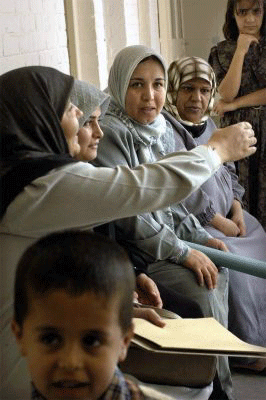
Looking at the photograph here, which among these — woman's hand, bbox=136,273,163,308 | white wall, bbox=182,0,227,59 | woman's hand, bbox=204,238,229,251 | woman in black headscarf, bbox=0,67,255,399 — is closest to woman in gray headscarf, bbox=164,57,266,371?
woman's hand, bbox=204,238,229,251

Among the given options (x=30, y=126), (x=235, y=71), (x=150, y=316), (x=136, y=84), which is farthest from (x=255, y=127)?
(x=30, y=126)

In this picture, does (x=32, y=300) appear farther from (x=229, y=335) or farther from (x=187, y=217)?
(x=187, y=217)

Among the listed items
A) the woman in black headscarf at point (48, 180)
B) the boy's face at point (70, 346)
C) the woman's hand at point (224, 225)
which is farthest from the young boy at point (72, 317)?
the woman's hand at point (224, 225)

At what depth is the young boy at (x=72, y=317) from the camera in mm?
1574

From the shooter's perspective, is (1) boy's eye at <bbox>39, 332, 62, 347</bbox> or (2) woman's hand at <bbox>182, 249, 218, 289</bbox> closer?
(1) boy's eye at <bbox>39, 332, 62, 347</bbox>

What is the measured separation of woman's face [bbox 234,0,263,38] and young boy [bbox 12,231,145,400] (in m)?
3.95

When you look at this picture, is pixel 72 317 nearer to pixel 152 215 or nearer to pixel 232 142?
pixel 232 142

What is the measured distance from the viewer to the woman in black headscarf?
2111mm

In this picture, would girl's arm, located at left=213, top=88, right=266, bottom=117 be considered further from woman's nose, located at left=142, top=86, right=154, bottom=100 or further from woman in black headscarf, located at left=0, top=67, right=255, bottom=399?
woman in black headscarf, located at left=0, top=67, right=255, bottom=399

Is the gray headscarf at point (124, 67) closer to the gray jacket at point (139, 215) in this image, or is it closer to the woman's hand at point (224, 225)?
the gray jacket at point (139, 215)

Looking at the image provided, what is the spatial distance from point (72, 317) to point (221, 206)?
252 cm

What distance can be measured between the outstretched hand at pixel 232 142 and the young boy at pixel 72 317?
98cm

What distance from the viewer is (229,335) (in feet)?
7.86

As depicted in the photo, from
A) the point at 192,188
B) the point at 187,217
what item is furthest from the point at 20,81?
the point at 187,217
